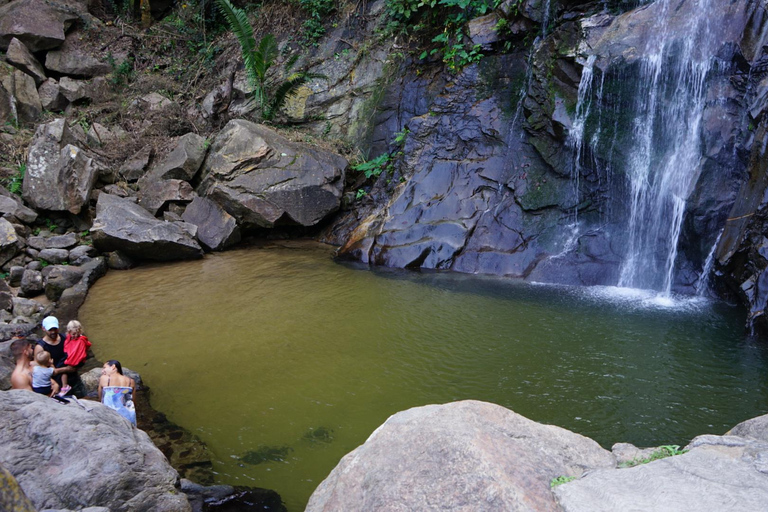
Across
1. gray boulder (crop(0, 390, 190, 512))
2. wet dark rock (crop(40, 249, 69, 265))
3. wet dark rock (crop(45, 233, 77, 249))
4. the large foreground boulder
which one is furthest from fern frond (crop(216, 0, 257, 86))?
the large foreground boulder

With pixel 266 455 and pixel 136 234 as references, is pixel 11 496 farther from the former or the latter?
pixel 136 234

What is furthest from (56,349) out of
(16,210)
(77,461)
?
(16,210)

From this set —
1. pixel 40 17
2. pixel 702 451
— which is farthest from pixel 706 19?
pixel 40 17

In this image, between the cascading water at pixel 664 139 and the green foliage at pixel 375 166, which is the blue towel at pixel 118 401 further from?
the green foliage at pixel 375 166

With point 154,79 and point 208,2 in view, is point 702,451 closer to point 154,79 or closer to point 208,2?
point 154,79

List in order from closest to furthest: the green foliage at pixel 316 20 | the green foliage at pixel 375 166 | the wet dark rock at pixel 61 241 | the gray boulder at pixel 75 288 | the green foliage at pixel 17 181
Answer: the gray boulder at pixel 75 288
the wet dark rock at pixel 61 241
the green foliage at pixel 17 181
the green foliage at pixel 375 166
the green foliage at pixel 316 20

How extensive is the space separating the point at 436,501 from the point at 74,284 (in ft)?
28.5

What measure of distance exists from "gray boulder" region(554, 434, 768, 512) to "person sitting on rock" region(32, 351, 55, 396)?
4519 mm

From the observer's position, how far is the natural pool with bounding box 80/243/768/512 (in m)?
4.77

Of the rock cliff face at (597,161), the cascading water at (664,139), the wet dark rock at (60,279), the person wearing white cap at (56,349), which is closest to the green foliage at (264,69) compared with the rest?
the rock cliff face at (597,161)

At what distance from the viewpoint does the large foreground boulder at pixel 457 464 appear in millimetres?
2504

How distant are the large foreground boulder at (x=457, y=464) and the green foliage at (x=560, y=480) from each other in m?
0.02

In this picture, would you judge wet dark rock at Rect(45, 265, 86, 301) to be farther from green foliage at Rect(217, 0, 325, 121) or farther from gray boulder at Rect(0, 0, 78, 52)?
gray boulder at Rect(0, 0, 78, 52)

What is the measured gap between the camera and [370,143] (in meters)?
13.1
